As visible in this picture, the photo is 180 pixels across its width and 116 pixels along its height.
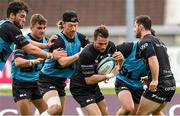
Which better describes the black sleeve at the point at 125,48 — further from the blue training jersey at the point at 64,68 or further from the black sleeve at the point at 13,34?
the black sleeve at the point at 13,34

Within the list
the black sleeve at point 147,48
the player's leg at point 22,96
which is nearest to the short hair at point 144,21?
the black sleeve at point 147,48

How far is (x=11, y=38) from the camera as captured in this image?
1111 centimetres

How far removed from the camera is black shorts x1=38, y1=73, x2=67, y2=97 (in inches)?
484

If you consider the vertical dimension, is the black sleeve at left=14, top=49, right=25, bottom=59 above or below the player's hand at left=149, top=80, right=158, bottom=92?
above

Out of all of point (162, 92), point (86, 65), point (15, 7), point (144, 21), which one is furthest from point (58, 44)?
point (162, 92)

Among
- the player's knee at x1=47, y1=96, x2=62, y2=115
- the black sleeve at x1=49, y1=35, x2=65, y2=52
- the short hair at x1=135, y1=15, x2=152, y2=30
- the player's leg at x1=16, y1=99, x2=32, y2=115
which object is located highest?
the short hair at x1=135, y1=15, x2=152, y2=30

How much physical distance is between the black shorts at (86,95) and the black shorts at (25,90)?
101 centimetres

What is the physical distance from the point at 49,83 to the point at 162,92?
1994 millimetres

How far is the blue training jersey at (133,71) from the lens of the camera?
1275 centimetres

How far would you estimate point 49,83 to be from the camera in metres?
12.3

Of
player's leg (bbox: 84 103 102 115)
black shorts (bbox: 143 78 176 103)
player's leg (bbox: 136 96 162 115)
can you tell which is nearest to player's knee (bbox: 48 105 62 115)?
player's leg (bbox: 84 103 102 115)

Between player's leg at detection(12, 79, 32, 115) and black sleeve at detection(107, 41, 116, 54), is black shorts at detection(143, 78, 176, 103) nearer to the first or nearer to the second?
black sleeve at detection(107, 41, 116, 54)

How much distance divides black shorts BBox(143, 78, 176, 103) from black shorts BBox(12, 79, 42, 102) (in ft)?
6.87

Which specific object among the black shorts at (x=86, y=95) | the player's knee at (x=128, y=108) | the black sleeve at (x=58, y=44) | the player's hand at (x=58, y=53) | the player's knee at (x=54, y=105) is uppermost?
the black sleeve at (x=58, y=44)
